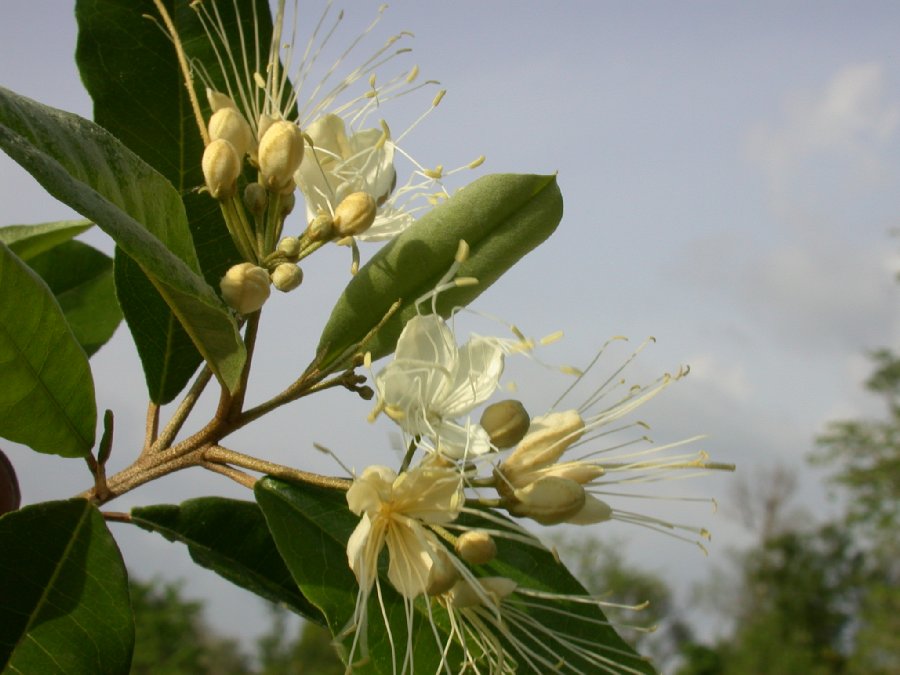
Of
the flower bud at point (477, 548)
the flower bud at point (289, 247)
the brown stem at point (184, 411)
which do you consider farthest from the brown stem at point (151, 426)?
the flower bud at point (477, 548)

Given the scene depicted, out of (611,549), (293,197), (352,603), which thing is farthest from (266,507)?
(611,549)

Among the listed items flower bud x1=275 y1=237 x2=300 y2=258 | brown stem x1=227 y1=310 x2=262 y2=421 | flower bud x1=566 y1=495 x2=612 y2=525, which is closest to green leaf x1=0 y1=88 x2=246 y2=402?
brown stem x1=227 y1=310 x2=262 y2=421

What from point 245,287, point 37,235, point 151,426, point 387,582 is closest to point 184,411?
point 151,426

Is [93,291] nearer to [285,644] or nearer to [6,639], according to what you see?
[6,639]

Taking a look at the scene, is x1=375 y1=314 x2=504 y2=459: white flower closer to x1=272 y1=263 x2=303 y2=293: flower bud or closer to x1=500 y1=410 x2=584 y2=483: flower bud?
x1=500 y1=410 x2=584 y2=483: flower bud

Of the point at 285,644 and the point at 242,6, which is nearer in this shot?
the point at 242,6

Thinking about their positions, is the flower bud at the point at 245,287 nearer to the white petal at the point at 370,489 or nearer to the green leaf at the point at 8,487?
the white petal at the point at 370,489

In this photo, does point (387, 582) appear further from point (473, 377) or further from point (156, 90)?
point (156, 90)
